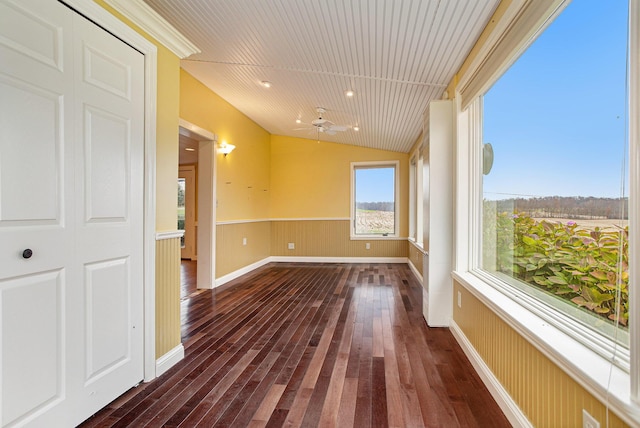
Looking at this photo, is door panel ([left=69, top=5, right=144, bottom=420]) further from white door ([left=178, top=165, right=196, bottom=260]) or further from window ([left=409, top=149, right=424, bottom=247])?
white door ([left=178, top=165, right=196, bottom=260])

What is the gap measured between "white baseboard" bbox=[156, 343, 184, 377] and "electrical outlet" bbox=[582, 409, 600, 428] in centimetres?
229

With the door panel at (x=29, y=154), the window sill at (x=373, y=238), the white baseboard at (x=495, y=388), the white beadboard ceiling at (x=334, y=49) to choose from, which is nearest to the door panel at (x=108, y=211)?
the door panel at (x=29, y=154)

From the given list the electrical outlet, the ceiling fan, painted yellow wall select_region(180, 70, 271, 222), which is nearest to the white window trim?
the electrical outlet

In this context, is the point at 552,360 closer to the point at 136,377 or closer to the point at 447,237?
the point at 447,237

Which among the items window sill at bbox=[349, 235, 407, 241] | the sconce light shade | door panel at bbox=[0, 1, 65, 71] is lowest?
window sill at bbox=[349, 235, 407, 241]

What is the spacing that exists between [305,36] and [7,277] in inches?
98.5

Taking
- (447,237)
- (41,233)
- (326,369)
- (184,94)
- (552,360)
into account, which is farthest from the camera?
(184,94)

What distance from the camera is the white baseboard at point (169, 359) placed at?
6.66 ft

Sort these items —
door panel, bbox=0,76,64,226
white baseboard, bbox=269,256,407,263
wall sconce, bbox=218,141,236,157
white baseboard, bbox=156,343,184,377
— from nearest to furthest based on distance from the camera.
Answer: door panel, bbox=0,76,64,226 → white baseboard, bbox=156,343,184,377 → wall sconce, bbox=218,141,236,157 → white baseboard, bbox=269,256,407,263

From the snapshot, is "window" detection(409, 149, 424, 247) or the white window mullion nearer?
the white window mullion

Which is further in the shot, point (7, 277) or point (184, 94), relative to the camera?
point (184, 94)

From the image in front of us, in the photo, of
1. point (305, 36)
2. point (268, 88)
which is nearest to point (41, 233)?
point (305, 36)

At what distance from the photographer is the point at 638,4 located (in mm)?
894

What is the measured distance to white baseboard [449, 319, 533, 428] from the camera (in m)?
1.50
